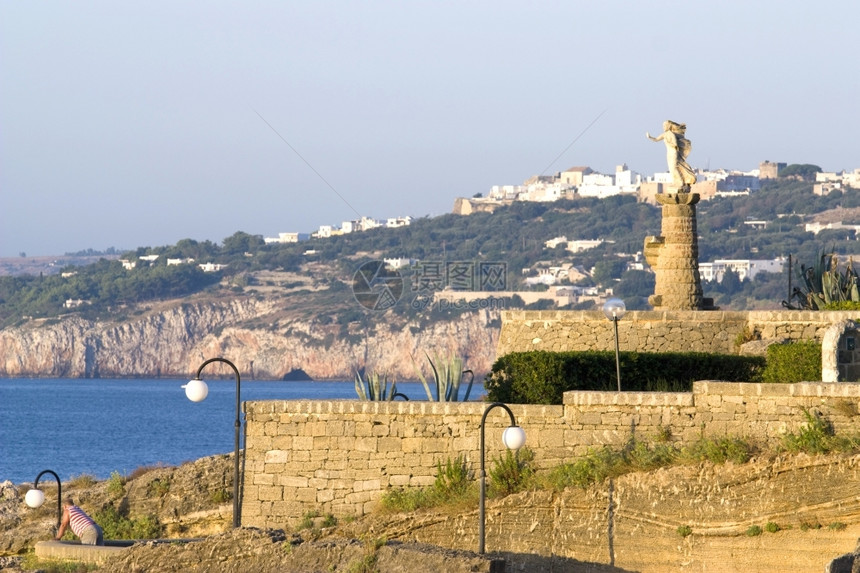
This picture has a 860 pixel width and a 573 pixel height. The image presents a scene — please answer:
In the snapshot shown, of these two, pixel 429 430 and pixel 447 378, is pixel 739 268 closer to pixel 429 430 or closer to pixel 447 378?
pixel 447 378

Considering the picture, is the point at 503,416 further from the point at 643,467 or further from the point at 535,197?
the point at 535,197

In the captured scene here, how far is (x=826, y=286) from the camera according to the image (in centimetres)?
2861

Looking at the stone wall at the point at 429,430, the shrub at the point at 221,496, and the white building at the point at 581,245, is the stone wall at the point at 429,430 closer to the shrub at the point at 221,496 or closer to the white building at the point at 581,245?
the shrub at the point at 221,496

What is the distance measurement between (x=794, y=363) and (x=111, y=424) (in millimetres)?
78316

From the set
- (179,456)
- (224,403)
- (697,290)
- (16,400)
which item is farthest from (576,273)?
(697,290)

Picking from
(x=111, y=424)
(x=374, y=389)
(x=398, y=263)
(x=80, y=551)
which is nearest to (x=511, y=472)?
(x=374, y=389)

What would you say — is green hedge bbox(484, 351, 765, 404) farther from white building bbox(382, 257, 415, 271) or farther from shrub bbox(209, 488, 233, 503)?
white building bbox(382, 257, 415, 271)

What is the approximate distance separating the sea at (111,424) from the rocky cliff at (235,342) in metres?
2.58

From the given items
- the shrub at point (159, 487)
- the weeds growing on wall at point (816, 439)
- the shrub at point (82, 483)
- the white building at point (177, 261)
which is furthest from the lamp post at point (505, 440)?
the white building at point (177, 261)

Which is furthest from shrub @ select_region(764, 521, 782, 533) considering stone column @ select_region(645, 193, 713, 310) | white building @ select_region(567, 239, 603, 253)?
white building @ select_region(567, 239, 603, 253)

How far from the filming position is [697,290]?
27.8 meters

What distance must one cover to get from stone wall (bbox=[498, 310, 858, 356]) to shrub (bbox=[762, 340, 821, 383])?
2.01 metres

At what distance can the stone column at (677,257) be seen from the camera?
27547 mm

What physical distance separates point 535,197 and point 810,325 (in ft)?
566
